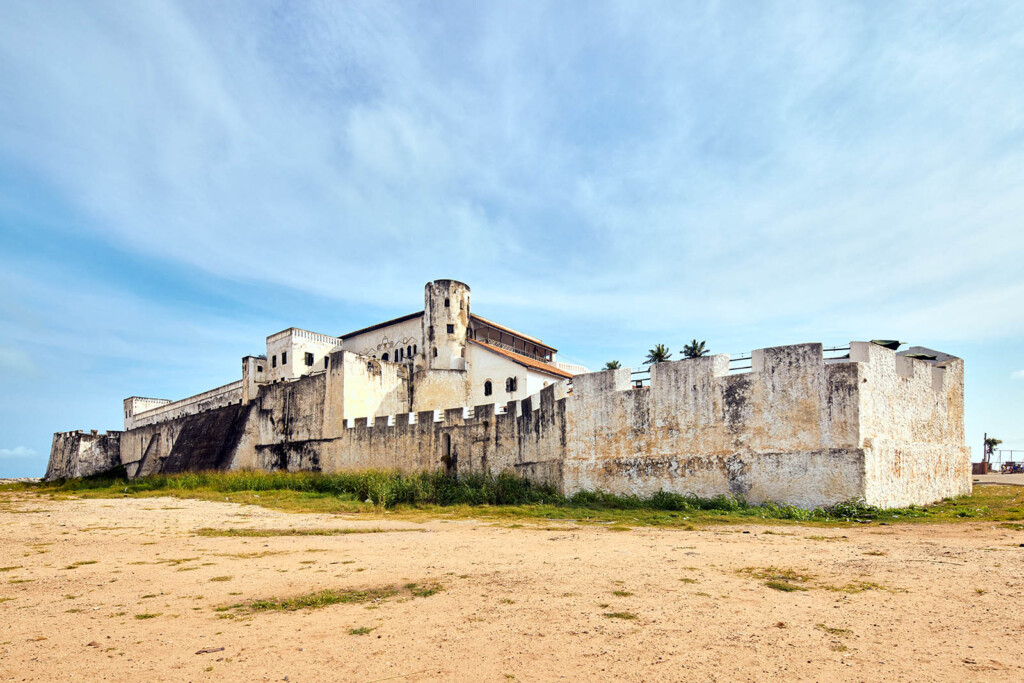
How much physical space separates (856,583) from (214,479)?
87.7 ft

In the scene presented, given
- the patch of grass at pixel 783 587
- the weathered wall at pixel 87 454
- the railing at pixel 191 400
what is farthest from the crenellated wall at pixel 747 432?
the weathered wall at pixel 87 454

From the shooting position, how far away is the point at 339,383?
2719 cm

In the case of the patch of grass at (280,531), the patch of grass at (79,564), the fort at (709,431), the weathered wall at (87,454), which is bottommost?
the weathered wall at (87,454)

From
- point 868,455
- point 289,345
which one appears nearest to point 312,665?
point 868,455

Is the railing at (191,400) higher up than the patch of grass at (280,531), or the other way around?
the railing at (191,400)

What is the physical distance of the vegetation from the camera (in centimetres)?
1163

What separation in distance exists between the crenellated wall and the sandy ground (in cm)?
236

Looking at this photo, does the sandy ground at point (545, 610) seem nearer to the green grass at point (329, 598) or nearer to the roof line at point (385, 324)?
the green grass at point (329, 598)

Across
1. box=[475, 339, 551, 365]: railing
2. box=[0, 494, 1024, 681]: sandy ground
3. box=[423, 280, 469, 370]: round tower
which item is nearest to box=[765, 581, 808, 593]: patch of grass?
box=[0, 494, 1024, 681]: sandy ground

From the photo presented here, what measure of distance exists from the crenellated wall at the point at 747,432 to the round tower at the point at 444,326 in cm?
1243

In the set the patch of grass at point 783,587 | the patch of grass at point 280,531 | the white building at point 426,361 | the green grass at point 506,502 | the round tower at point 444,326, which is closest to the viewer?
the patch of grass at point 783,587

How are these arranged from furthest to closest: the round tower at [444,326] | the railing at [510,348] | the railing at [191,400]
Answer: the railing at [191,400]
the railing at [510,348]
the round tower at [444,326]

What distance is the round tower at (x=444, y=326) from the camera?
1330 inches

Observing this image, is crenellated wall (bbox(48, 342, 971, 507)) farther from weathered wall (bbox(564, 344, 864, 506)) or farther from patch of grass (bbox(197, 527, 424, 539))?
patch of grass (bbox(197, 527, 424, 539))
